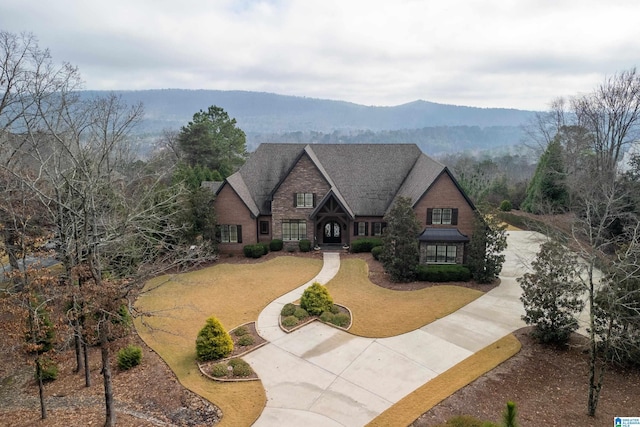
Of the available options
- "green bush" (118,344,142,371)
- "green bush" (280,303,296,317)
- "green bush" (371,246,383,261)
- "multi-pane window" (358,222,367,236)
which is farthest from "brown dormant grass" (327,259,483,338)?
"green bush" (118,344,142,371)

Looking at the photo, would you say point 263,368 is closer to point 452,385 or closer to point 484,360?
point 452,385

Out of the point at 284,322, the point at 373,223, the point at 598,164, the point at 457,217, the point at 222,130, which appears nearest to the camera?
the point at 284,322

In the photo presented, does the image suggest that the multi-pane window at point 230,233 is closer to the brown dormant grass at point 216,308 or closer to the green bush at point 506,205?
the brown dormant grass at point 216,308

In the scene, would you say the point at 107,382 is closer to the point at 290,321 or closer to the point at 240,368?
the point at 240,368

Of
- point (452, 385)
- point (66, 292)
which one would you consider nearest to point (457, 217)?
point (452, 385)

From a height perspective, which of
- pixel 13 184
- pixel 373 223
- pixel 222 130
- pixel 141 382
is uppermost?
pixel 222 130

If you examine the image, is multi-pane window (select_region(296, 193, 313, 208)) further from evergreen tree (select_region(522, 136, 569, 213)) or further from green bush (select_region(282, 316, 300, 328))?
evergreen tree (select_region(522, 136, 569, 213))
